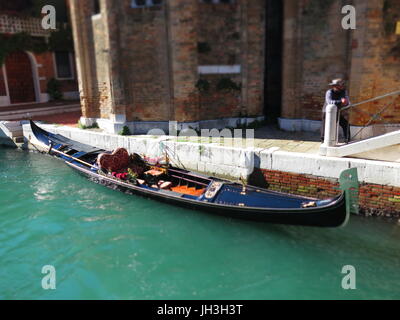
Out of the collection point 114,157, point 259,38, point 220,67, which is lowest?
point 114,157

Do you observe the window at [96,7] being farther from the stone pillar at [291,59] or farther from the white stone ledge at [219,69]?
the stone pillar at [291,59]

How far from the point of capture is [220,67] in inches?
413

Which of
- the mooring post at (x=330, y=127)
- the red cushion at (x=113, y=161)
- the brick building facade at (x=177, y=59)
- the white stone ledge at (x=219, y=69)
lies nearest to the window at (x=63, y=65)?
the brick building facade at (x=177, y=59)

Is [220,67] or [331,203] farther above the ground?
[220,67]

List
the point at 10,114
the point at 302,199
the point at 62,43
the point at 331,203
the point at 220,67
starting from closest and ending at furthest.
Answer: the point at 331,203 → the point at 302,199 → the point at 220,67 → the point at 10,114 → the point at 62,43

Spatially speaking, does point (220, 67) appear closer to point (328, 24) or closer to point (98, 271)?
point (328, 24)

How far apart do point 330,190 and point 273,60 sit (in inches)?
237

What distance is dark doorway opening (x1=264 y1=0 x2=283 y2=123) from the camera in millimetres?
11242

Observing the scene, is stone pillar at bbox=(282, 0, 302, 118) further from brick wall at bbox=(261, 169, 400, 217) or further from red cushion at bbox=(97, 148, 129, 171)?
red cushion at bbox=(97, 148, 129, 171)

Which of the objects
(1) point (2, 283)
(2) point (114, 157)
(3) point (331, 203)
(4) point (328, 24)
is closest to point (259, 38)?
(4) point (328, 24)

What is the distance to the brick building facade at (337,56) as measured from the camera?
8141 millimetres

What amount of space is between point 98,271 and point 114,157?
3657 mm

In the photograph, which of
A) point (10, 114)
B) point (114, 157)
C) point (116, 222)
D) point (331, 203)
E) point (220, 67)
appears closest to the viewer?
point (331, 203)

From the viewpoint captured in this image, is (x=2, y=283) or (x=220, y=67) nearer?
(x=2, y=283)
